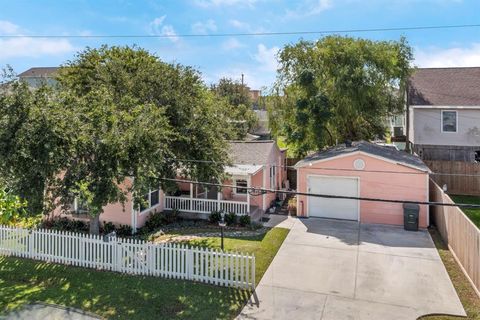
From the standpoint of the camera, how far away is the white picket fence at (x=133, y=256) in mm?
9523

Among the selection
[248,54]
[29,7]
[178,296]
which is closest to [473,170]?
[248,54]

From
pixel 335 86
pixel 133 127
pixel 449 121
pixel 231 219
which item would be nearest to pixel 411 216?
pixel 231 219

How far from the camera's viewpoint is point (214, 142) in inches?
547

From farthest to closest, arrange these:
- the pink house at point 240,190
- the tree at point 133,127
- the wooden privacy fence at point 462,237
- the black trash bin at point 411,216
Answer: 1. the pink house at point 240,190
2. the black trash bin at point 411,216
3. the tree at point 133,127
4. the wooden privacy fence at point 462,237

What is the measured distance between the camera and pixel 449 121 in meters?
21.5

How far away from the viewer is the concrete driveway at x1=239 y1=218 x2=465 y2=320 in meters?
8.16

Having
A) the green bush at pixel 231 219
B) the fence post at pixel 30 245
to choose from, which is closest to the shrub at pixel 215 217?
the green bush at pixel 231 219

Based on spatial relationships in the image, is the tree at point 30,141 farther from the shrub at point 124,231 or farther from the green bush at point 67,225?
the green bush at point 67,225

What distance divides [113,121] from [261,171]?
8983 mm

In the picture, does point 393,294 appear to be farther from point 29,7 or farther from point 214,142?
point 29,7

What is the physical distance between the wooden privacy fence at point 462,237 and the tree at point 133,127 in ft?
26.7

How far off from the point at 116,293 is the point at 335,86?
1703 cm

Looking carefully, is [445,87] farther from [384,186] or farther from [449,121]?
[384,186]

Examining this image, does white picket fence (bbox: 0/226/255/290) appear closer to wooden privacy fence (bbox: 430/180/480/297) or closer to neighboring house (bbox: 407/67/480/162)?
wooden privacy fence (bbox: 430/180/480/297)
